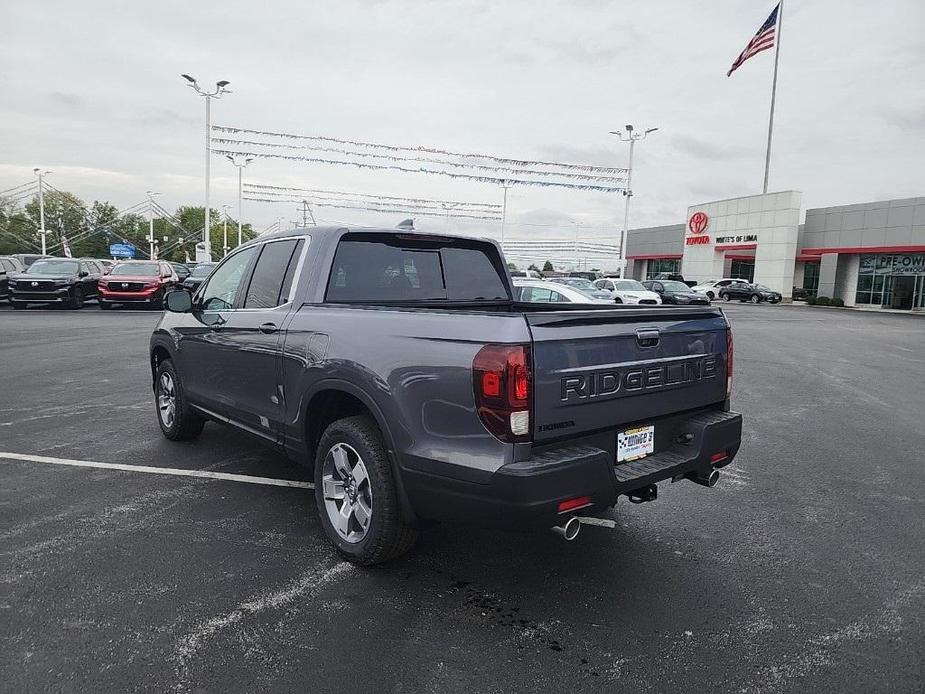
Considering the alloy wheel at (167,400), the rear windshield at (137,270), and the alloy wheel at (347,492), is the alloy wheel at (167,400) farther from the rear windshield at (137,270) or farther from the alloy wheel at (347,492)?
the rear windshield at (137,270)

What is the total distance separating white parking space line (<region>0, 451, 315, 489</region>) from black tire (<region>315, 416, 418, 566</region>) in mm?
1436

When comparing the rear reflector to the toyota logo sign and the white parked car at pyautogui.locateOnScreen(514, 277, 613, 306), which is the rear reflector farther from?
the toyota logo sign

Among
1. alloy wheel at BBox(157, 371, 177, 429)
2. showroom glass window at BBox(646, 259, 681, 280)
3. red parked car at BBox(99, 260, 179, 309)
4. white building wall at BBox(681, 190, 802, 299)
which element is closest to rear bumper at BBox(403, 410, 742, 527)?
alloy wheel at BBox(157, 371, 177, 429)

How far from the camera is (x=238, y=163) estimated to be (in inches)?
2472

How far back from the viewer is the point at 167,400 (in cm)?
604

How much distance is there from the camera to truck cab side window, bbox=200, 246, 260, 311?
16.1 feet

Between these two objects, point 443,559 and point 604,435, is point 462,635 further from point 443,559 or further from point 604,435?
point 604,435

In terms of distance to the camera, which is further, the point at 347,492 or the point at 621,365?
the point at 347,492

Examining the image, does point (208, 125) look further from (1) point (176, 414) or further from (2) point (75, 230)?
(2) point (75, 230)

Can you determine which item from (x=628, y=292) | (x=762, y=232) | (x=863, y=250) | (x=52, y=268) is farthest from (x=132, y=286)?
(x=863, y=250)

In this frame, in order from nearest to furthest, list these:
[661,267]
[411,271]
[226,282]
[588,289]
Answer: [411,271], [226,282], [588,289], [661,267]

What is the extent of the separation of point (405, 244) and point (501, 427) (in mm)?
2005

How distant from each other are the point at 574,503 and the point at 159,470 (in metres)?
3.66

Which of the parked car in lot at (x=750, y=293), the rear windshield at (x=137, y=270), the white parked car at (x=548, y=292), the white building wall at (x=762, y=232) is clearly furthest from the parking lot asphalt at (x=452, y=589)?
the white building wall at (x=762, y=232)
